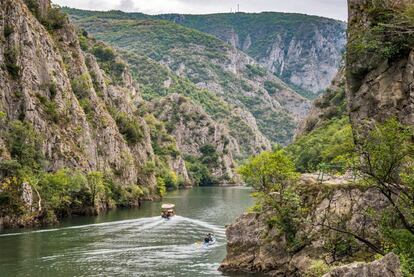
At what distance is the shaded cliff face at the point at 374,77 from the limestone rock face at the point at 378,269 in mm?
18548

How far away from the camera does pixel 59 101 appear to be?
108750mm

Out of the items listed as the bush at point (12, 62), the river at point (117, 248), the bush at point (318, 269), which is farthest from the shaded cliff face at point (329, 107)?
the bush at point (318, 269)

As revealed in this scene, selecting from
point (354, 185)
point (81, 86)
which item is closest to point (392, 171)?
point (354, 185)

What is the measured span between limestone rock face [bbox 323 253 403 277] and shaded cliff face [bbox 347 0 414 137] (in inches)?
730

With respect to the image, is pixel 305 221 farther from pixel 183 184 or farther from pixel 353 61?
pixel 183 184

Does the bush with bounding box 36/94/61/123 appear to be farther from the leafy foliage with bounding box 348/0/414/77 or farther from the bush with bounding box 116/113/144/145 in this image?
the leafy foliage with bounding box 348/0/414/77

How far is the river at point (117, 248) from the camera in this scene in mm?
51281

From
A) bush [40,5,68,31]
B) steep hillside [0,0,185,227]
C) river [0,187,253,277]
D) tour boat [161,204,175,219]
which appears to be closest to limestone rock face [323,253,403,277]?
river [0,187,253,277]

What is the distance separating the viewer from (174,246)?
2549 inches

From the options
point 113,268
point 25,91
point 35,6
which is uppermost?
point 35,6

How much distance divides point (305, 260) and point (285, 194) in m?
6.37

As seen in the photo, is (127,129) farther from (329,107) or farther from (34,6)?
(329,107)

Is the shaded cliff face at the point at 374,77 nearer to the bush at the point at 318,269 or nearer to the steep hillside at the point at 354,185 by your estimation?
the steep hillside at the point at 354,185

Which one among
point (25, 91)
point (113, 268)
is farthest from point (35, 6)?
point (113, 268)
